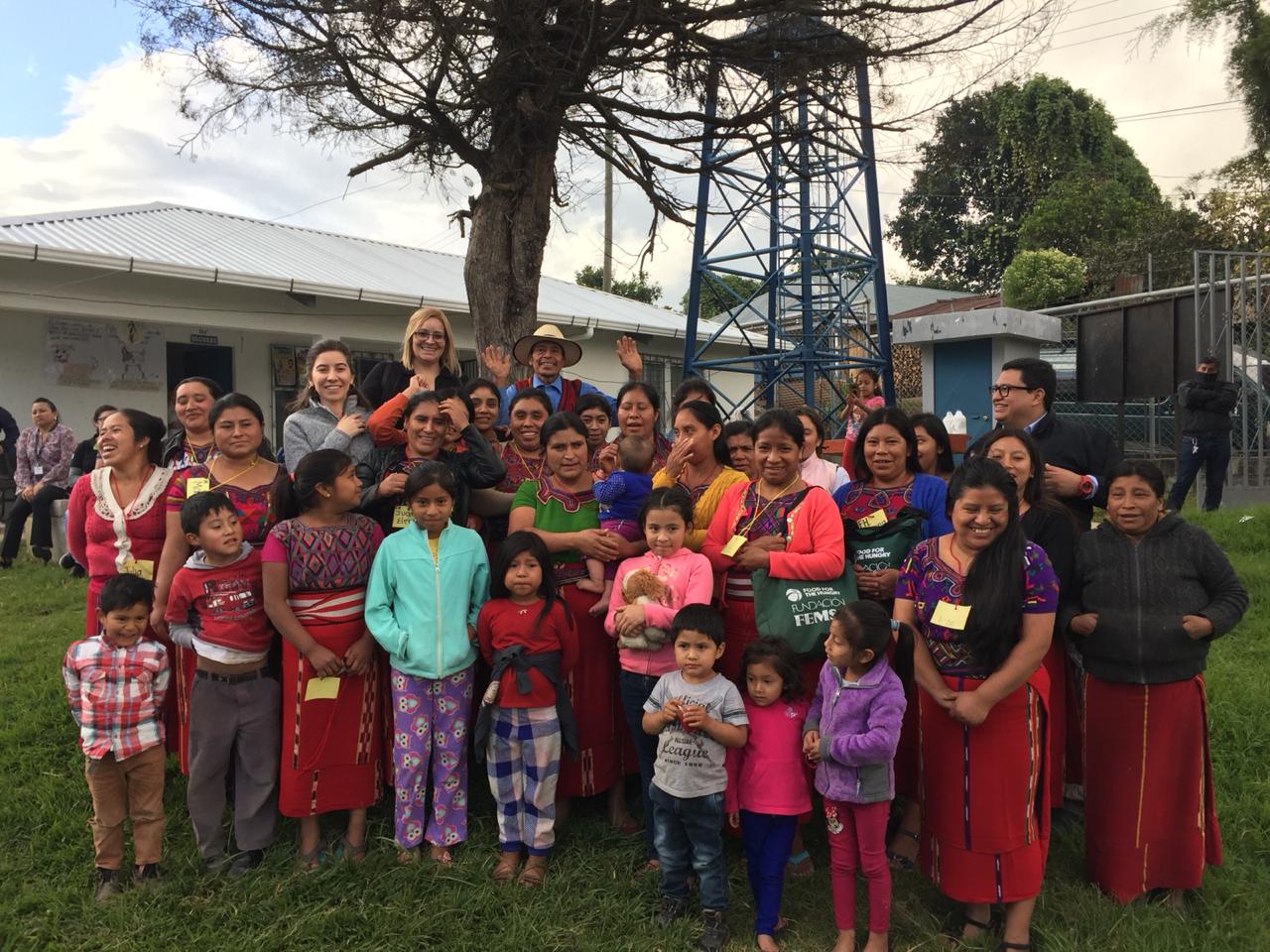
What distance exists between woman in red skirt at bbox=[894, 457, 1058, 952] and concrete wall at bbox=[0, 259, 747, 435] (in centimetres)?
941

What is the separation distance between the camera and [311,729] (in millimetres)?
3250

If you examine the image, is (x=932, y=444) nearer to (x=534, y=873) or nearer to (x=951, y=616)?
(x=951, y=616)

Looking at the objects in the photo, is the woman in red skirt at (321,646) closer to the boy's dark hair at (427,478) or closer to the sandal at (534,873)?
the boy's dark hair at (427,478)

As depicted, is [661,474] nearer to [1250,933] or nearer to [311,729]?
[311,729]

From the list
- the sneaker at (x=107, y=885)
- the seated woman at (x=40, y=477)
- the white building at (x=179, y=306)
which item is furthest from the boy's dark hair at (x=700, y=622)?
the white building at (x=179, y=306)

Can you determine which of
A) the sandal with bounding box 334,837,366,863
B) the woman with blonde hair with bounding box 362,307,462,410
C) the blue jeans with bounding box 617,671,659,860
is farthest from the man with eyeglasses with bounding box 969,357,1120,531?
the sandal with bounding box 334,837,366,863

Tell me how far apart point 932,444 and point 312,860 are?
2.88 metres

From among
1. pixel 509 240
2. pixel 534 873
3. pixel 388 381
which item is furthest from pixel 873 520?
pixel 509 240

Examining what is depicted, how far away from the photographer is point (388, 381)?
13.9 feet

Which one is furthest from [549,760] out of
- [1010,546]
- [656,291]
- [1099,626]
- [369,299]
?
[656,291]

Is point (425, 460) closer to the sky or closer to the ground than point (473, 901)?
closer to the sky

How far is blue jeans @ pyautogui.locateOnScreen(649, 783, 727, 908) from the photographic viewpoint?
283 centimetres

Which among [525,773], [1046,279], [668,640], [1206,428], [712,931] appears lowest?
[712,931]

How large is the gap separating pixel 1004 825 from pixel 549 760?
1.53 meters
